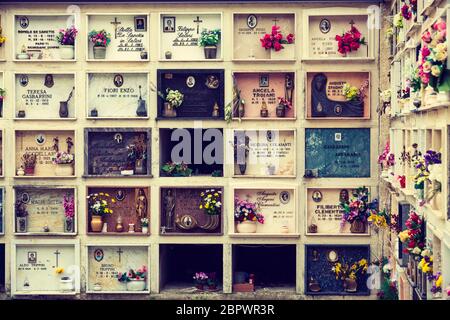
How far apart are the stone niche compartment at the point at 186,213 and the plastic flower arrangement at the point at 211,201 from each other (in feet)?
0.07

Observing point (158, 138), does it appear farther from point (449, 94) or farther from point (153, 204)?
point (449, 94)

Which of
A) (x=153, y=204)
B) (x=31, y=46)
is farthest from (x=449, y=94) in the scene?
(x=31, y=46)

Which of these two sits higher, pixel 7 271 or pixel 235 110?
pixel 235 110

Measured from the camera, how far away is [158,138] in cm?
Result: 1823

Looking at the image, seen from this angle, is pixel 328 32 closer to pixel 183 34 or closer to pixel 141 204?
pixel 183 34

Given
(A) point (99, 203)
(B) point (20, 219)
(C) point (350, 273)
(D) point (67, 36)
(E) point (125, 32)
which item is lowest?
(C) point (350, 273)

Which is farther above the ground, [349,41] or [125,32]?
[125,32]

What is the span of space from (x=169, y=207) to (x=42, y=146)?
298cm

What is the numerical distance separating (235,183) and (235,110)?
4.94ft

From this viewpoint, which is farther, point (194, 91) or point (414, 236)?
point (194, 91)

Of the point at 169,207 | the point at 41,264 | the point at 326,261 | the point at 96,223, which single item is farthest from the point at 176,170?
the point at 326,261

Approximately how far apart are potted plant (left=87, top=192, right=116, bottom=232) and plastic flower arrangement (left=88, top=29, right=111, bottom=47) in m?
3.11

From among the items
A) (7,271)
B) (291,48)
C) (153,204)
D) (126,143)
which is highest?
(291,48)

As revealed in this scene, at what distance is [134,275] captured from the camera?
18328 mm
